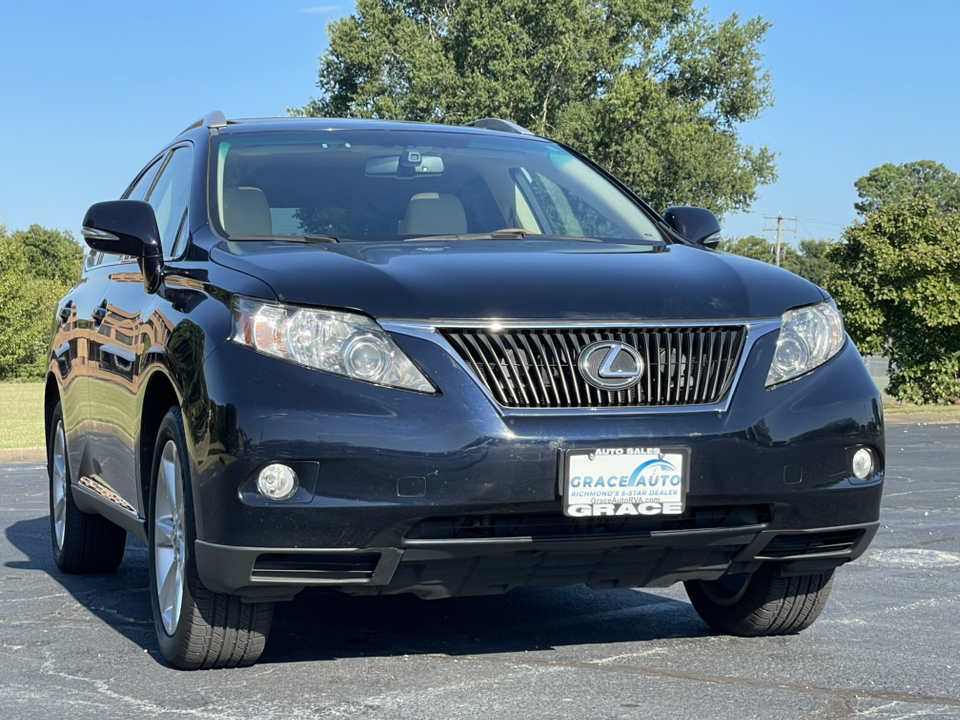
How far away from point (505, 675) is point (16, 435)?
45.3 ft

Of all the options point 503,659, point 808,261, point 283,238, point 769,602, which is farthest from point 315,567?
point 808,261

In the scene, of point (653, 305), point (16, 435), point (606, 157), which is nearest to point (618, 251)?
point (653, 305)

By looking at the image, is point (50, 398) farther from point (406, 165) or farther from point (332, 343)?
point (332, 343)

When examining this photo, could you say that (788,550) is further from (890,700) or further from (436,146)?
(436,146)

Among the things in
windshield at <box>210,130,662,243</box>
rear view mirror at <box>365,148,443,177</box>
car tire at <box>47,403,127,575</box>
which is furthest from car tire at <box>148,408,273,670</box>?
car tire at <box>47,403,127,575</box>

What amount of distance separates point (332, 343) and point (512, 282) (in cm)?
56

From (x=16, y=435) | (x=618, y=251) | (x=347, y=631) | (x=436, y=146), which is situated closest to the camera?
(x=618, y=251)

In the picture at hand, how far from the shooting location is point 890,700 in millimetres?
4035

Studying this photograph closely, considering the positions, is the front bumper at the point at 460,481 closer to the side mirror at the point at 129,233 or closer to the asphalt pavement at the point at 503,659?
the asphalt pavement at the point at 503,659

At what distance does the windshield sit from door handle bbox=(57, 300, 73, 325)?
1.45 meters

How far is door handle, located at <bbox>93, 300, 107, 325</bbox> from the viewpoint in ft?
18.5

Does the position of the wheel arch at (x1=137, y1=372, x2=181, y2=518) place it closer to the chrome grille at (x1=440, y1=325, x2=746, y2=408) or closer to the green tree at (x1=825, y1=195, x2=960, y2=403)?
the chrome grille at (x1=440, y1=325, x2=746, y2=408)

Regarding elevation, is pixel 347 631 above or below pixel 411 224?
below

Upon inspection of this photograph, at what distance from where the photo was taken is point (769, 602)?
489 cm
